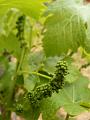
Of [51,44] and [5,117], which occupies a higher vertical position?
[51,44]

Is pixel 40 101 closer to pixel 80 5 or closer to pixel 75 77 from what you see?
pixel 75 77

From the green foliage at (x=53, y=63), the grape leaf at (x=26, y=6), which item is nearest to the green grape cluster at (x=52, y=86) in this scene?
the green foliage at (x=53, y=63)

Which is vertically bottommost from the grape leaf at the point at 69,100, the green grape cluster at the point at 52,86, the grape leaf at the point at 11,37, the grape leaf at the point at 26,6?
the grape leaf at the point at 69,100

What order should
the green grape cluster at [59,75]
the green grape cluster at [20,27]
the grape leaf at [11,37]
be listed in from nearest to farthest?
the green grape cluster at [59,75]
the green grape cluster at [20,27]
the grape leaf at [11,37]

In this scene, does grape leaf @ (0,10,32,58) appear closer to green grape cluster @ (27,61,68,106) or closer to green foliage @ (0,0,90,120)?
green foliage @ (0,0,90,120)

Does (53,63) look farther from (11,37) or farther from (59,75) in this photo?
(59,75)

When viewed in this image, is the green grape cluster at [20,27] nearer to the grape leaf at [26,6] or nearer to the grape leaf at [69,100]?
the grape leaf at [26,6]

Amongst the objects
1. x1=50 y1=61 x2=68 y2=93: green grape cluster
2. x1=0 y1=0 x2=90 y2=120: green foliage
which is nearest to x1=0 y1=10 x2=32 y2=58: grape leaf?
Answer: x1=0 y1=0 x2=90 y2=120: green foliage

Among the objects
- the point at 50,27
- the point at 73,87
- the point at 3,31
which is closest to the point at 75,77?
the point at 73,87
